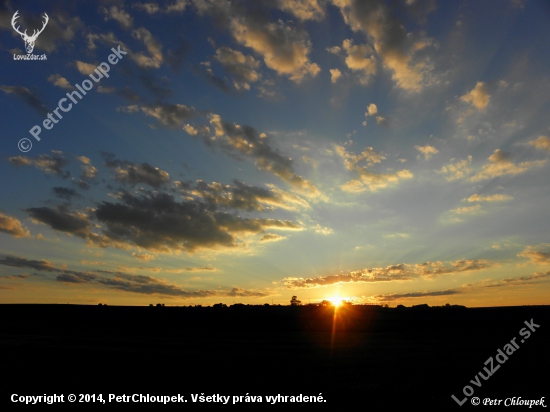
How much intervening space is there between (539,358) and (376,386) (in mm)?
15327

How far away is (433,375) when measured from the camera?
18.5 m

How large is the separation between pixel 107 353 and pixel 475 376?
22185mm

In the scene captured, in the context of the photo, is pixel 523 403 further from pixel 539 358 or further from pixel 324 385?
pixel 539 358

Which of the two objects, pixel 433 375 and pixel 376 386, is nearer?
pixel 376 386

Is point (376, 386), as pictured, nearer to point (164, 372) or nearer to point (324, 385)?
point (324, 385)

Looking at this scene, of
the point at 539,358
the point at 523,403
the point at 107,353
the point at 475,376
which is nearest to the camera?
the point at 523,403

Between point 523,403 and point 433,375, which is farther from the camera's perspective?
point 433,375

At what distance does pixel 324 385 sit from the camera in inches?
627

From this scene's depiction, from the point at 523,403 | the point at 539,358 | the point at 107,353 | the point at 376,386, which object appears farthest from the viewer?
the point at 107,353

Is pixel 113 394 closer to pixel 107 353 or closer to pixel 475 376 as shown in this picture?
pixel 107 353

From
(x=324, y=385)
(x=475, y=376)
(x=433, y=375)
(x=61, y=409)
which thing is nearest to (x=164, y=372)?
(x=61, y=409)

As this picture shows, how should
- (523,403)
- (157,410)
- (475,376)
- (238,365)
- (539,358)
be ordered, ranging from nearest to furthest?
(157,410), (523,403), (475,376), (238,365), (539,358)

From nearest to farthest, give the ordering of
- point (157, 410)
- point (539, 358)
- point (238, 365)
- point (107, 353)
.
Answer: point (157, 410), point (238, 365), point (539, 358), point (107, 353)

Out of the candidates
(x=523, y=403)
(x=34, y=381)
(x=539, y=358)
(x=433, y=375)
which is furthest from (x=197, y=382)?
(x=539, y=358)
